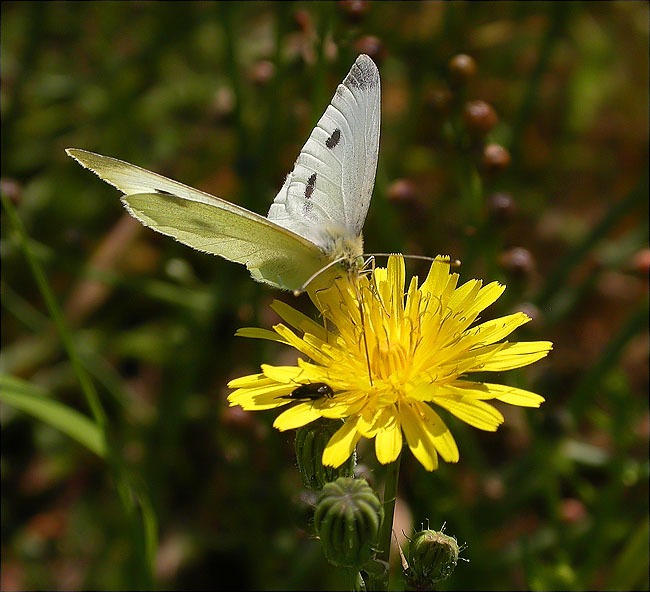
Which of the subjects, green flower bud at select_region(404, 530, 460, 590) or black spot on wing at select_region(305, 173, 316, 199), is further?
black spot on wing at select_region(305, 173, 316, 199)

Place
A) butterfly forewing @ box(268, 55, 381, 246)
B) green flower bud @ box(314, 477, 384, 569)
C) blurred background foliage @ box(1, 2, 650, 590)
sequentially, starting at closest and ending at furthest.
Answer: green flower bud @ box(314, 477, 384, 569) < butterfly forewing @ box(268, 55, 381, 246) < blurred background foliage @ box(1, 2, 650, 590)

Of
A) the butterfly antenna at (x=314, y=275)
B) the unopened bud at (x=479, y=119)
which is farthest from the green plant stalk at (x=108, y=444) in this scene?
the unopened bud at (x=479, y=119)

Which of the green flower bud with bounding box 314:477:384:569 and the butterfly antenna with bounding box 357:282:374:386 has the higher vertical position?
the butterfly antenna with bounding box 357:282:374:386

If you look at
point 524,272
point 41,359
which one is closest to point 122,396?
point 41,359

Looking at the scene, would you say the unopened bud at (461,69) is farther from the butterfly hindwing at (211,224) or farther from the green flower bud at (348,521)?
the green flower bud at (348,521)

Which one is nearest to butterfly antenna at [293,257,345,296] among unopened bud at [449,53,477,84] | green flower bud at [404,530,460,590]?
green flower bud at [404,530,460,590]

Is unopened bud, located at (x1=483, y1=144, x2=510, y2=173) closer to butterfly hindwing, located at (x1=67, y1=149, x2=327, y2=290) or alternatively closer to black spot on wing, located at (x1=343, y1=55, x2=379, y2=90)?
black spot on wing, located at (x1=343, y1=55, x2=379, y2=90)
